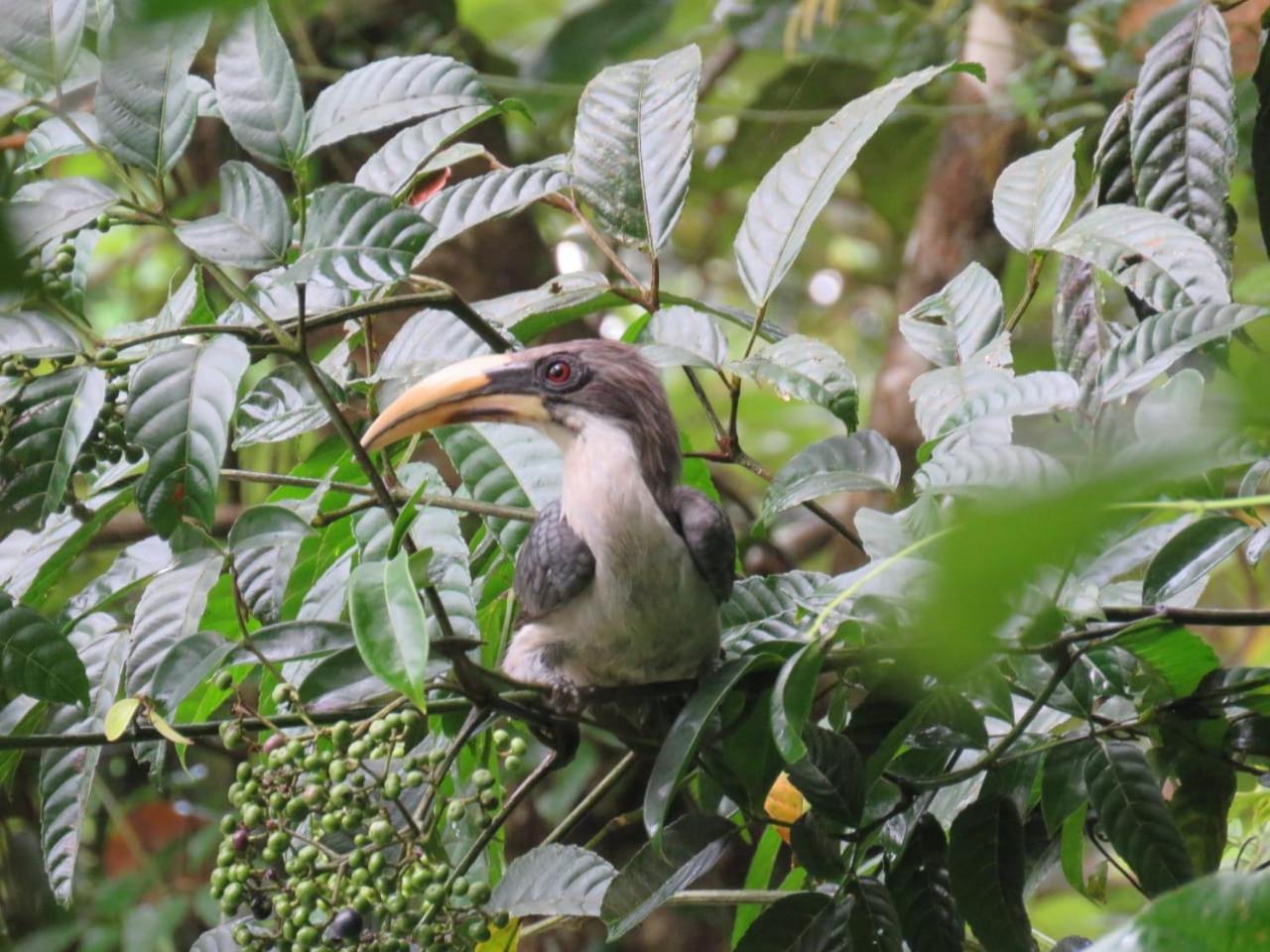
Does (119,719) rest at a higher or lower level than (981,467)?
lower

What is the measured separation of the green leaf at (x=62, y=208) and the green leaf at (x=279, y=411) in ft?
1.35

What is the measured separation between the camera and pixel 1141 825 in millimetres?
1608

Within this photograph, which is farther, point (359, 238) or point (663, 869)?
point (663, 869)

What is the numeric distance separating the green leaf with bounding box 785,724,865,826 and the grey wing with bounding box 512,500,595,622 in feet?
→ 1.69

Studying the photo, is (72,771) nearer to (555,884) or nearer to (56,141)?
(555,884)

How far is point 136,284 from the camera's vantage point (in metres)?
5.93

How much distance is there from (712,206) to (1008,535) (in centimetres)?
597

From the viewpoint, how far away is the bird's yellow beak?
194 cm

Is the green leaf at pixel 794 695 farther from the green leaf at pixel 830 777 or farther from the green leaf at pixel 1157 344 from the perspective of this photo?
the green leaf at pixel 1157 344

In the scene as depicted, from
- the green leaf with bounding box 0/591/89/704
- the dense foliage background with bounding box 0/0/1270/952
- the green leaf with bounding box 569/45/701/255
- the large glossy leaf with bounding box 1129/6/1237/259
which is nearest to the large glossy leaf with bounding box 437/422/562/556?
the dense foliage background with bounding box 0/0/1270/952

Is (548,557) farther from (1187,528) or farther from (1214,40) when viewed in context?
(1214,40)

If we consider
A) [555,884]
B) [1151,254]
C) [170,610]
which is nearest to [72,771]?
[170,610]

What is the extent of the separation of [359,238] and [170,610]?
60cm

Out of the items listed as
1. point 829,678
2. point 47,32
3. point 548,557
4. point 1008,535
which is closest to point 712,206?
point 829,678
